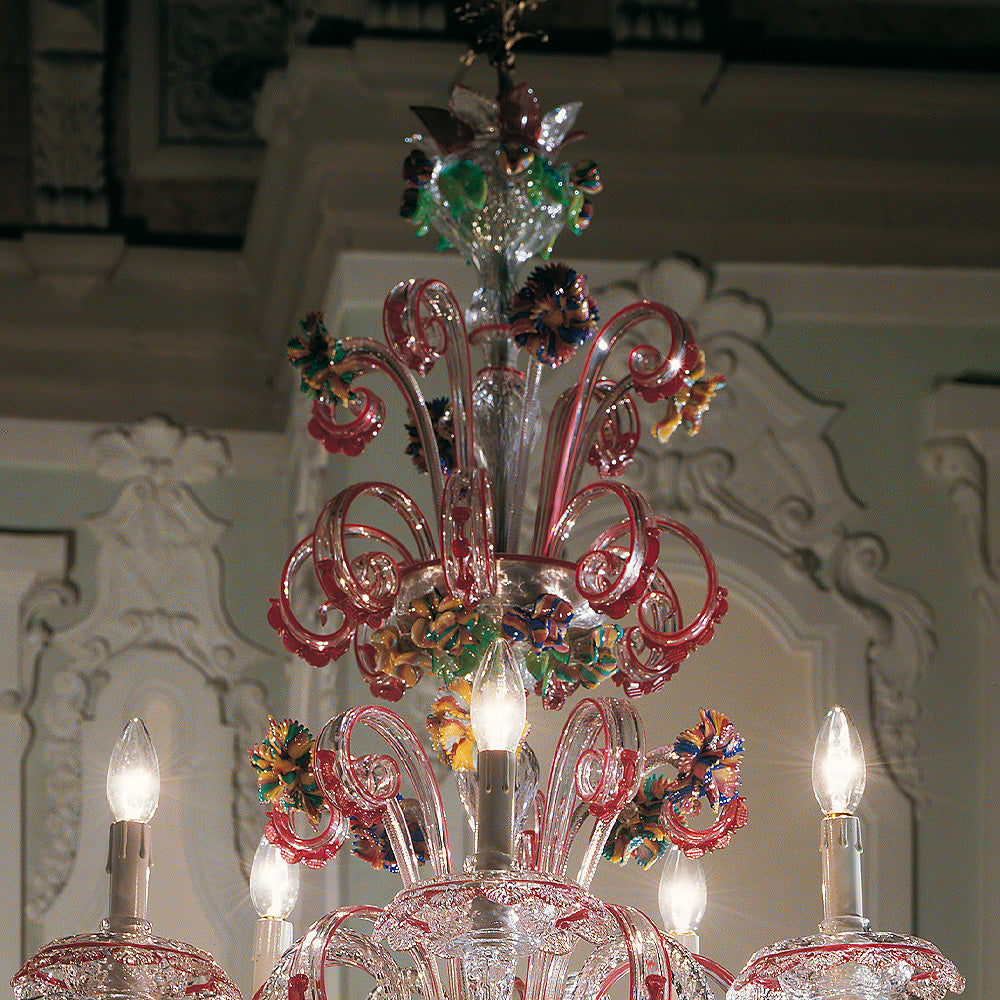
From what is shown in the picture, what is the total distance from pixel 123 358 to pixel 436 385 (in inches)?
52.5

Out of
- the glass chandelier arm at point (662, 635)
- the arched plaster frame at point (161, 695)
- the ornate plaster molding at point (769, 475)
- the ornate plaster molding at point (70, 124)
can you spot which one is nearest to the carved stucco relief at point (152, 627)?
the arched plaster frame at point (161, 695)

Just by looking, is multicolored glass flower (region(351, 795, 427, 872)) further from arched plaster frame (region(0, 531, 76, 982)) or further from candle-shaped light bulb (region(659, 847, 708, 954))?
arched plaster frame (region(0, 531, 76, 982))

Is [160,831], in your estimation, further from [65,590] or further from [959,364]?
[959,364]

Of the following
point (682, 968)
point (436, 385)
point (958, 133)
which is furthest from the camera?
point (958, 133)

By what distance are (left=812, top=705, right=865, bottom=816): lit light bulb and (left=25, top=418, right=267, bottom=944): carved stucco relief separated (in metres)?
3.07

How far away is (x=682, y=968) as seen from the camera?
62.6 inches

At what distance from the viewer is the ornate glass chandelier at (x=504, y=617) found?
1665 mm

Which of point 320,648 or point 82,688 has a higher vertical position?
point 82,688

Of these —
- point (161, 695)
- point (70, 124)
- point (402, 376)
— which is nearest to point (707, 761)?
point (402, 376)

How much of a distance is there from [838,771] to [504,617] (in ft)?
1.29

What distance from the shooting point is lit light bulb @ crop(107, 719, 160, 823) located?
1625 mm

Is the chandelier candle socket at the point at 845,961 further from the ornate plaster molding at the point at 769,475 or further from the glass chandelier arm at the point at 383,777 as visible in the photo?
the ornate plaster molding at the point at 769,475

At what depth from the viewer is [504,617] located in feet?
5.86

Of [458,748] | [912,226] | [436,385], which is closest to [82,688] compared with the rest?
[436,385]
